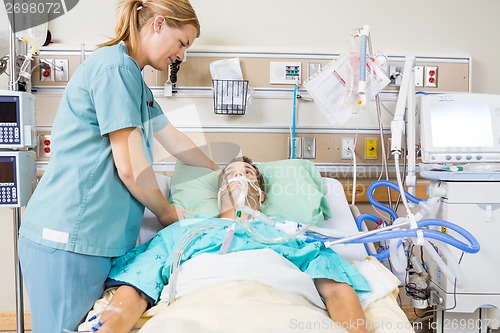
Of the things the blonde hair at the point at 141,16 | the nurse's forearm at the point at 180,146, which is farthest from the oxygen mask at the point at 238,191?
the blonde hair at the point at 141,16

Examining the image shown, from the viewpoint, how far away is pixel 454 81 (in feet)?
8.05

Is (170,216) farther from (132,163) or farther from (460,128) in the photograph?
(460,128)

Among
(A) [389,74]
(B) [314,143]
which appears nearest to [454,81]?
(A) [389,74]

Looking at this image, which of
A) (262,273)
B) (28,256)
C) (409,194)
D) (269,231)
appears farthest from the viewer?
(409,194)

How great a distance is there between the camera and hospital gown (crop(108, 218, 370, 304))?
1.48m

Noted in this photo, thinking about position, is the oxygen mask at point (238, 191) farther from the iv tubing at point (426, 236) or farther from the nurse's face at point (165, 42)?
the nurse's face at point (165, 42)

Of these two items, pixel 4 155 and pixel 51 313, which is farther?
pixel 4 155

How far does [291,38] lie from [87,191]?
1.51m

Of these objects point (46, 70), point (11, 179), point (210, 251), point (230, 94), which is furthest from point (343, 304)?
point (46, 70)

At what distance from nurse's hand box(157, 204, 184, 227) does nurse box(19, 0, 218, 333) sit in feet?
0.52

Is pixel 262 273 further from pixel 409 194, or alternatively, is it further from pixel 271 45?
pixel 271 45

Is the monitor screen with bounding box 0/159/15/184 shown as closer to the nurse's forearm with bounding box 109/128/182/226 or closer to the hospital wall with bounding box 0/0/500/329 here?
the hospital wall with bounding box 0/0/500/329

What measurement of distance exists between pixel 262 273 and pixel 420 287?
3.29 feet

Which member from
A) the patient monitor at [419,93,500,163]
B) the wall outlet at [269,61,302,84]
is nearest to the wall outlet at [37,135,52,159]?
the wall outlet at [269,61,302,84]
